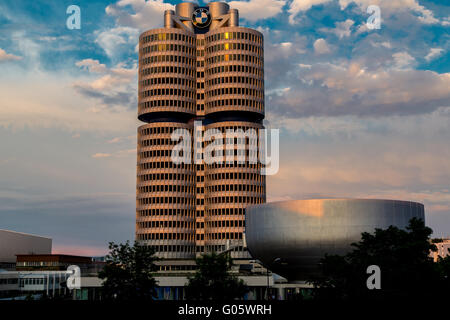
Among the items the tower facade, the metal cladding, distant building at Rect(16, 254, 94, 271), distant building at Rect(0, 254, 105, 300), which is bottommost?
distant building at Rect(0, 254, 105, 300)

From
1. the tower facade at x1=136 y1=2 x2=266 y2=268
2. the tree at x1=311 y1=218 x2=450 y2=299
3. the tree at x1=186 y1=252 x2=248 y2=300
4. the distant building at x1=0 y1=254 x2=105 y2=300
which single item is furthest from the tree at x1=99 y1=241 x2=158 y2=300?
the tower facade at x1=136 y1=2 x2=266 y2=268

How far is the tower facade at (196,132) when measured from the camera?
610 ft

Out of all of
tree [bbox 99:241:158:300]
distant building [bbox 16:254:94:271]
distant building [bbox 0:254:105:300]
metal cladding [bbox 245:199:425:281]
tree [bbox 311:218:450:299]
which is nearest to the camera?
tree [bbox 311:218:450:299]

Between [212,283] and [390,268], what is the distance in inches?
871

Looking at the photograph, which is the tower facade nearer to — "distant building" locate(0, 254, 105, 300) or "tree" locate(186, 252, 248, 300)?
"distant building" locate(0, 254, 105, 300)

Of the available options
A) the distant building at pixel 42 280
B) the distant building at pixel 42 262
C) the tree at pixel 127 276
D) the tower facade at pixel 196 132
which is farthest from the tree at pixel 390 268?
the distant building at pixel 42 262

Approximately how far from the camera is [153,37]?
195 meters

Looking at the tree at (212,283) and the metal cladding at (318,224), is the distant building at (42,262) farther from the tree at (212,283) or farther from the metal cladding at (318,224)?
the tree at (212,283)

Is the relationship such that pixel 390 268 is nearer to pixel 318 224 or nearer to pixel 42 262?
pixel 318 224

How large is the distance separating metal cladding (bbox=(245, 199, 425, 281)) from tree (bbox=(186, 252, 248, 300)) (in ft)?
77.5

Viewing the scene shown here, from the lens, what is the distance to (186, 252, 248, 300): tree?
67812 mm

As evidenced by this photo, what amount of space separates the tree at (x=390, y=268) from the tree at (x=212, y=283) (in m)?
10.5
